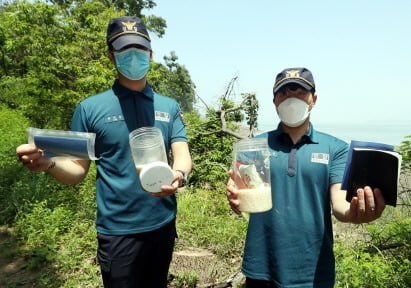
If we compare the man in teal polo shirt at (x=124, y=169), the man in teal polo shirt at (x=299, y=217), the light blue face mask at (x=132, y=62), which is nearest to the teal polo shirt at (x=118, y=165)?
the man in teal polo shirt at (x=124, y=169)

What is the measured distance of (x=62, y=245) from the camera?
15.5 feet

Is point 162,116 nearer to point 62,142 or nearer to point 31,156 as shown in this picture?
point 62,142

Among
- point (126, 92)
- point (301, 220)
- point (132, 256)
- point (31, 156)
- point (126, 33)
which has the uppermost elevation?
point (126, 33)

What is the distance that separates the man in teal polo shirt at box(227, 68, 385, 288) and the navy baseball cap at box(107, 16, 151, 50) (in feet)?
3.11

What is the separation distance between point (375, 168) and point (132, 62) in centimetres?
147

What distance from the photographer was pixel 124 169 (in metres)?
2.05

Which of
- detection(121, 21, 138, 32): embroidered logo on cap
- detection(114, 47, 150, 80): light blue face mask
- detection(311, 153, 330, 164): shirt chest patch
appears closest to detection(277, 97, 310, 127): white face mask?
detection(311, 153, 330, 164): shirt chest patch

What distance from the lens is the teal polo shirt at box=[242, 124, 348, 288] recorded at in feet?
6.27

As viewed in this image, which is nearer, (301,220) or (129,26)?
(301,220)

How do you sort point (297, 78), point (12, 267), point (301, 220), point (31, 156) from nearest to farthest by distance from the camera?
point (31, 156) < point (301, 220) < point (297, 78) < point (12, 267)

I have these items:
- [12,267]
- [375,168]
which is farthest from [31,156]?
[12,267]

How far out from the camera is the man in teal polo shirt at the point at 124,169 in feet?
6.71

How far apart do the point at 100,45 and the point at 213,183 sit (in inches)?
159

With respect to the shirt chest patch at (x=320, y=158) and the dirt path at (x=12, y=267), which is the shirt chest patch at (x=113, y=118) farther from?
the dirt path at (x=12, y=267)
